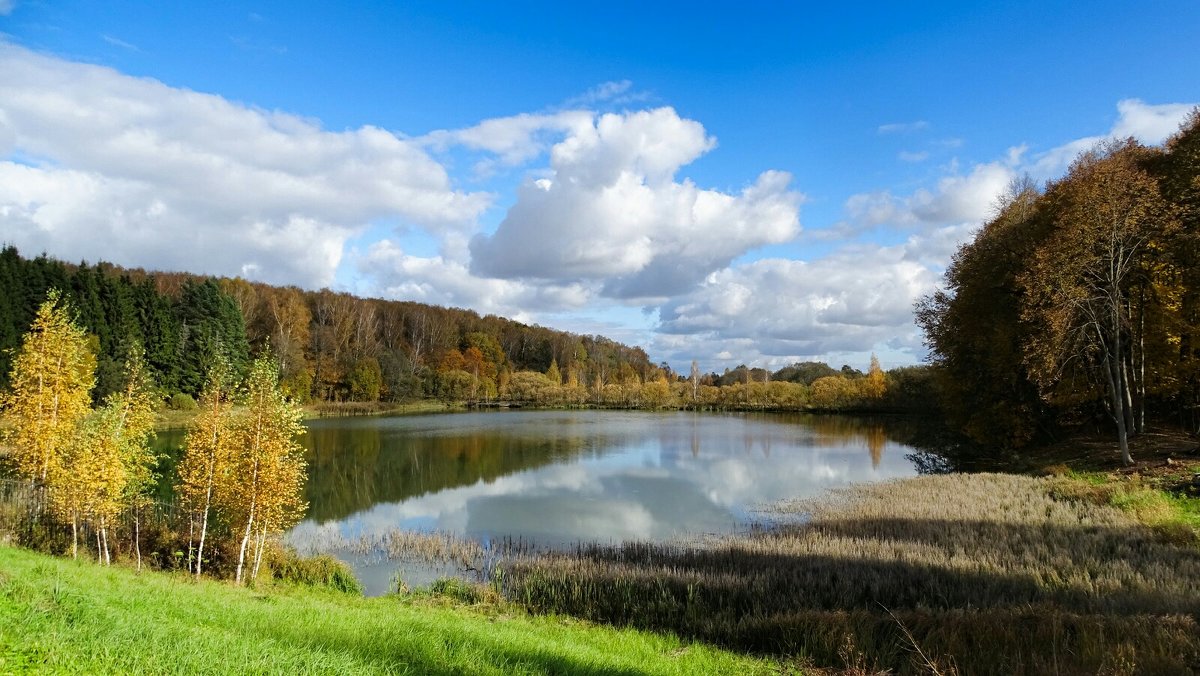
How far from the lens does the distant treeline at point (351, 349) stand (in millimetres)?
49969

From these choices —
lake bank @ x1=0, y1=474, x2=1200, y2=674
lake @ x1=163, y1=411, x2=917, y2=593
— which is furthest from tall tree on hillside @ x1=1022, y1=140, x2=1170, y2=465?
lake @ x1=163, y1=411, x2=917, y2=593

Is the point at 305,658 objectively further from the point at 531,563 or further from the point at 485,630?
the point at 531,563

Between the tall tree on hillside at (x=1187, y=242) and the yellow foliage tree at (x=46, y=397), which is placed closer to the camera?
the yellow foliage tree at (x=46, y=397)

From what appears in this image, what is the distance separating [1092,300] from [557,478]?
76.4ft

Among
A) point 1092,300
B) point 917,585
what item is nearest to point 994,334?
point 1092,300

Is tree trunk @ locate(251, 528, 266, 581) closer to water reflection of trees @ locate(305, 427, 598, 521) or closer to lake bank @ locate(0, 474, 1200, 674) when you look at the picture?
lake bank @ locate(0, 474, 1200, 674)

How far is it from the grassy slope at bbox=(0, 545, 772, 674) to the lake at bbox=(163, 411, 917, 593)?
6264 mm

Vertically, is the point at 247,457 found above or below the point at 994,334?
below

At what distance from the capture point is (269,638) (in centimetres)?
620

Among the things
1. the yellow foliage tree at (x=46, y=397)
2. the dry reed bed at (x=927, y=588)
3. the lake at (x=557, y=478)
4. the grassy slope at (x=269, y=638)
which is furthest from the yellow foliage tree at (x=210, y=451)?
the dry reed bed at (x=927, y=588)

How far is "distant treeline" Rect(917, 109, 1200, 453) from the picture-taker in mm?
20797

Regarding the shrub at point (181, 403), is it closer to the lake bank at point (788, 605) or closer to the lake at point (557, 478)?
the lake at point (557, 478)

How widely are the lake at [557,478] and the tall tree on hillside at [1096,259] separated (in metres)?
10.8

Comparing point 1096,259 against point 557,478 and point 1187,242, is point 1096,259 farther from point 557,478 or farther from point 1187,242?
point 557,478
